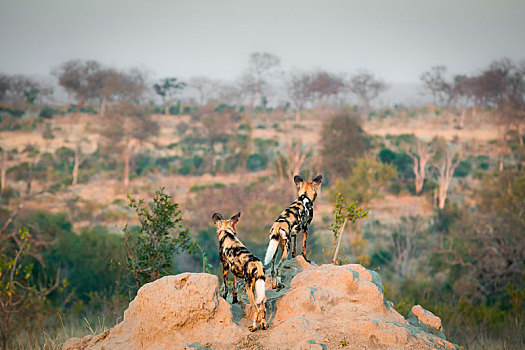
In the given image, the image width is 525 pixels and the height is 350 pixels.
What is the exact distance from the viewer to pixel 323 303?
5.51 meters

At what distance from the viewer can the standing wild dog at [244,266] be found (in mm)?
4832

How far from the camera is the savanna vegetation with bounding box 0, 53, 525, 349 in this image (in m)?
13.1

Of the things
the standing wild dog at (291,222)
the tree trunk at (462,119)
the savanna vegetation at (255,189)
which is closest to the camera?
the standing wild dog at (291,222)

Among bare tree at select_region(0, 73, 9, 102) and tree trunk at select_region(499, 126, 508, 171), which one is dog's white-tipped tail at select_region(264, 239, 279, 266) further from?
bare tree at select_region(0, 73, 9, 102)

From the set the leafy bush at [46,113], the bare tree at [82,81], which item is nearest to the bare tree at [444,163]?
the bare tree at [82,81]

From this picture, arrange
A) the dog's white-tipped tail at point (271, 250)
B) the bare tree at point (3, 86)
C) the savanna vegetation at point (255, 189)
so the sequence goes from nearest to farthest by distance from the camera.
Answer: the dog's white-tipped tail at point (271, 250) → the savanna vegetation at point (255, 189) → the bare tree at point (3, 86)

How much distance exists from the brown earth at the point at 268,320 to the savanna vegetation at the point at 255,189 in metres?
1.14

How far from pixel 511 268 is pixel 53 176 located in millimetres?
36059

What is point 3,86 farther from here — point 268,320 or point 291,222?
point 268,320

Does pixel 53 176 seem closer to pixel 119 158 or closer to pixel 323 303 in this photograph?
pixel 119 158

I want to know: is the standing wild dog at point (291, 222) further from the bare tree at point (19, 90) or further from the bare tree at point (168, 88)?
the bare tree at point (19, 90)

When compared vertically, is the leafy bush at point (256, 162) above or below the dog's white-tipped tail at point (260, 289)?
below

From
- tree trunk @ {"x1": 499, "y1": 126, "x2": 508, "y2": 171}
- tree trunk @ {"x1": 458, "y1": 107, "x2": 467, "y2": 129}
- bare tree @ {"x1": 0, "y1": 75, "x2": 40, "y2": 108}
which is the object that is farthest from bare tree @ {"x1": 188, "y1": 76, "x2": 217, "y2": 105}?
tree trunk @ {"x1": 499, "y1": 126, "x2": 508, "y2": 171}

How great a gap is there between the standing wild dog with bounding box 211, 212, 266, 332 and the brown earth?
204 millimetres
